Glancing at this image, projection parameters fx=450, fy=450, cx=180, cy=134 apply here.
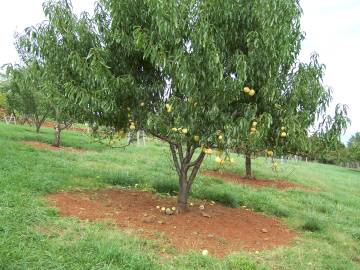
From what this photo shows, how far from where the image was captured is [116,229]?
6684 millimetres

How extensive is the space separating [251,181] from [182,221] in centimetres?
790

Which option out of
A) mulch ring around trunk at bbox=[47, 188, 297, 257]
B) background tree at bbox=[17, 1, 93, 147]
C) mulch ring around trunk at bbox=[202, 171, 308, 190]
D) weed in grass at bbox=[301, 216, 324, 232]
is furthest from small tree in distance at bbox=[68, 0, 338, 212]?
mulch ring around trunk at bbox=[202, 171, 308, 190]

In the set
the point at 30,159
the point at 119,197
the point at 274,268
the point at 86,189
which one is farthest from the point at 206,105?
the point at 30,159

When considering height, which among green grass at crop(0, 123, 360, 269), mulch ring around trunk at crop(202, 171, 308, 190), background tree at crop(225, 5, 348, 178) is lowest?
green grass at crop(0, 123, 360, 269)

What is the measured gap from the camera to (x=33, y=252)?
202 inches

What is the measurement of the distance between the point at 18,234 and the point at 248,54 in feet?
13.7

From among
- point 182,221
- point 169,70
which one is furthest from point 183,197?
point 169,70

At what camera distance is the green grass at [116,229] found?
5355 mm

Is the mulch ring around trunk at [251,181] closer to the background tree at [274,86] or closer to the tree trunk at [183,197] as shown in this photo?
the tree trunk at [183,197]

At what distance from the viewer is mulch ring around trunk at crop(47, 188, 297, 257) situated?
22.2 ft

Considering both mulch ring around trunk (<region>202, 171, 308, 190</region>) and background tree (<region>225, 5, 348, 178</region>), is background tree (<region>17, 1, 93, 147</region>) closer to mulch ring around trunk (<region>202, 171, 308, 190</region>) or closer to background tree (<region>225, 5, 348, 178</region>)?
background tree (<region>225, 5, 348, 178</region>)

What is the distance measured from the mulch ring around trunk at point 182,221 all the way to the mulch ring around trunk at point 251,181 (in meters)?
5.14

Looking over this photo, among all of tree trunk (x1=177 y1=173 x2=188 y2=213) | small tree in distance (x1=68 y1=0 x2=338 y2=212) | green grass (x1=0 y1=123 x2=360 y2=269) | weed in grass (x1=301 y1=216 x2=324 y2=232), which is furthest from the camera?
weed in grass (x1=301 y1=216 x2=324 y2=232)

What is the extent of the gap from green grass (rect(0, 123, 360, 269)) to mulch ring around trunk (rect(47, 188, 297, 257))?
336 millimetres
